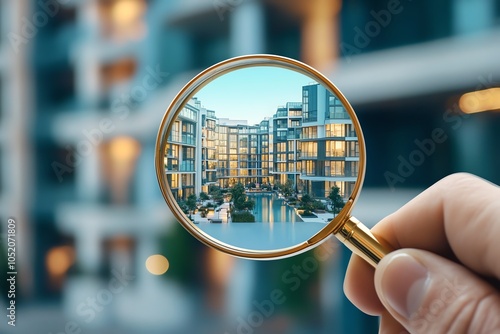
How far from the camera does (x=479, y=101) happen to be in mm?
1363

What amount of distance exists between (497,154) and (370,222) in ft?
1.73

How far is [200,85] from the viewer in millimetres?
521

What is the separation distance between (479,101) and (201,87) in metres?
1.27

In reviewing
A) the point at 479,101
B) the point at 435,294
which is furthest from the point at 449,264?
the point at 479,101

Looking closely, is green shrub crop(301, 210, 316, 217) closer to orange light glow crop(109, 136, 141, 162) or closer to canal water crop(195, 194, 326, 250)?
canal water crop(195, 194, 326, 250)

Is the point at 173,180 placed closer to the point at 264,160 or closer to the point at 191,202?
the point at 191,202

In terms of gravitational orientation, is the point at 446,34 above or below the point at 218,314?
above

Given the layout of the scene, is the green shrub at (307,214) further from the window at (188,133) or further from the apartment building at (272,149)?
the window at (188,133)

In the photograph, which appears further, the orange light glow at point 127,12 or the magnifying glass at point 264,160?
the orange light glow at point 127,12

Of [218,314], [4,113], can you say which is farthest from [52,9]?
[218,314]

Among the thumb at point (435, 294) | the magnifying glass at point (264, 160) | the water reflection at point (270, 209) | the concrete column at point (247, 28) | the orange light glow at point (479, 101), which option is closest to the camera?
the thumb at point (435, 294)

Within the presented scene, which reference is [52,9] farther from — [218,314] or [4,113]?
[218,314]

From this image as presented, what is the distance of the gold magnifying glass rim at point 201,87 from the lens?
1.60ft

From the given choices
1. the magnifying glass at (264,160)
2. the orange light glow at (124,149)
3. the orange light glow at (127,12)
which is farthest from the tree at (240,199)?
the orange light glow at (127,12)
